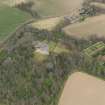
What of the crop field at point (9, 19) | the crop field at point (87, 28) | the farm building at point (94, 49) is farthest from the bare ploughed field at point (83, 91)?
the crop field at point (9, 19)

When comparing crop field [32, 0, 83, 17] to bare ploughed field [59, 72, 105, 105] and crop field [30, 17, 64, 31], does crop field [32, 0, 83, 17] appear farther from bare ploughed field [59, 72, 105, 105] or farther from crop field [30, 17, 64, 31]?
bare ploughed field [59, 72, 105, 105]

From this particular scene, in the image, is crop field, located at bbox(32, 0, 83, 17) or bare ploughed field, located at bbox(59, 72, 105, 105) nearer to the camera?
bare ploughed field, located at bbox(59, 72, 105, 105)

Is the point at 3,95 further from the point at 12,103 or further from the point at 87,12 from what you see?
the point at 87,12

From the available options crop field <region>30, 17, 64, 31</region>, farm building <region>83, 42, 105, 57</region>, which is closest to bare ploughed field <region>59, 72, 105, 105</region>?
farm building <region>83, 42, 105, 57</region>

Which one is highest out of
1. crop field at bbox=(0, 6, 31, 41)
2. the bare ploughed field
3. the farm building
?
crop field at bbox=(0, 6, 31, 41)

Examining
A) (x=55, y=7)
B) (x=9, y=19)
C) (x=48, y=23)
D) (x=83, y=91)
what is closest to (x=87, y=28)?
(x=48, y=23)

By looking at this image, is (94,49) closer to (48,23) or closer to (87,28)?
(87,28)

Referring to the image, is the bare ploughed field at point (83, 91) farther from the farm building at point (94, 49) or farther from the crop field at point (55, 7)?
the crop field at point (55, 7)
